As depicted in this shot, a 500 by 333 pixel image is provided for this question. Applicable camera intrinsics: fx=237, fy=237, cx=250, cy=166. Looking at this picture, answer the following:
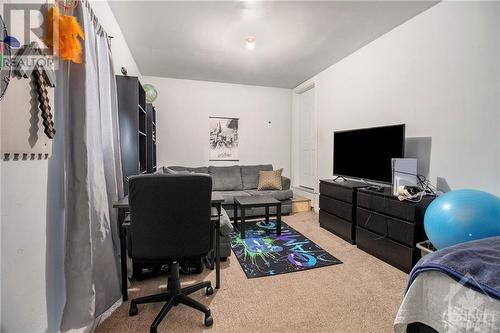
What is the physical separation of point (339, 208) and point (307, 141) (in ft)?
7.15

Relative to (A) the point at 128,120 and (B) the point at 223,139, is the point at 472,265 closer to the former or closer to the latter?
(A) the point at 128,120

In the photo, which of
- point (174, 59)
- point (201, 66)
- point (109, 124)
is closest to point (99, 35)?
point (109, 124)

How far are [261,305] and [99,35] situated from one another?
2.53m

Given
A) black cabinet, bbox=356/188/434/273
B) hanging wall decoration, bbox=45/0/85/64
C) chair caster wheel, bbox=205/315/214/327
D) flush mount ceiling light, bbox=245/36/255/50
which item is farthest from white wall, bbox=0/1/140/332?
Answer: black cabinet, bbox=356/188/434/273

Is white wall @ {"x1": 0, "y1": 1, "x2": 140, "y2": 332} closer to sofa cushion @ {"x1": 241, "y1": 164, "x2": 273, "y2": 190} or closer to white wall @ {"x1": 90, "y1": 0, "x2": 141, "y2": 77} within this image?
white wall @ {"x1": 90, "y1": 0, "x2": 141, "y2": 77}

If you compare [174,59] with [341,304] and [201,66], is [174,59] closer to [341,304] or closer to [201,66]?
[201,66]

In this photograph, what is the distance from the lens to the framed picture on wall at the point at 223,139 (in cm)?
509

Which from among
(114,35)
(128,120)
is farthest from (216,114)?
(128,120)

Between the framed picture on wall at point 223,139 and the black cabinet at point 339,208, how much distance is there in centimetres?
227

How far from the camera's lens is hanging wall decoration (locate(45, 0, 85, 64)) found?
122 cm

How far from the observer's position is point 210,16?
101 inches

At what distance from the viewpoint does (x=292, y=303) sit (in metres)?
1.85

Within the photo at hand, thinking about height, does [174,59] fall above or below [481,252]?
above

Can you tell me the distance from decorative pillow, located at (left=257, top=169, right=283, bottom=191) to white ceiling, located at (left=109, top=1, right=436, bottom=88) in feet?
6.31
